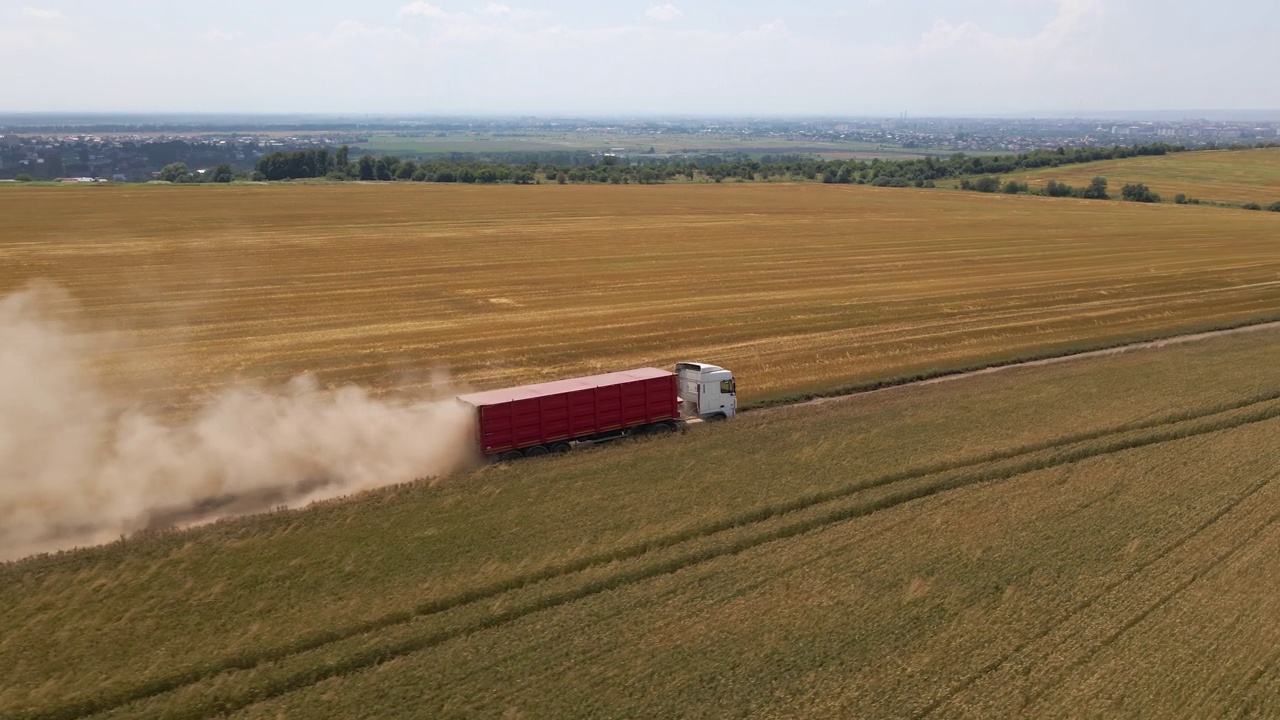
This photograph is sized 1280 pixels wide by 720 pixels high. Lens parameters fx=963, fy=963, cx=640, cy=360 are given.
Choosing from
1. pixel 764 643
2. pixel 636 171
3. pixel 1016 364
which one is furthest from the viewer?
pixel 636 171

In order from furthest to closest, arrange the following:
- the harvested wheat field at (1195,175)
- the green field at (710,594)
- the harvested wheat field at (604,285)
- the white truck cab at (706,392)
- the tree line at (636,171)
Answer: the tree line at (636,171) < the harvested wheat field at (1195,175) < the harvested wheat field at (604,285) < the white truck cab at (706,392) < the green field at (710,594)

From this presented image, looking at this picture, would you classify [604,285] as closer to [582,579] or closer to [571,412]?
[571,412]

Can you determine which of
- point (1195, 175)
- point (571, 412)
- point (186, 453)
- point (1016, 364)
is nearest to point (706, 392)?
point (571, 412)

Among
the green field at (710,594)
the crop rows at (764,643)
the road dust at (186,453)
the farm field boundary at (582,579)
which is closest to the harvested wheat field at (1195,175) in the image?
the farm field boundary at (582,579)

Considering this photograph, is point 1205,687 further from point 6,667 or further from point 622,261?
point 622,261

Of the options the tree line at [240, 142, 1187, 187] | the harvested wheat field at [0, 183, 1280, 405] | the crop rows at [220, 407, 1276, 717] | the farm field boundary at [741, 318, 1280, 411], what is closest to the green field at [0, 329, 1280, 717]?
the crop rows at [220, 407, 1276, 717]

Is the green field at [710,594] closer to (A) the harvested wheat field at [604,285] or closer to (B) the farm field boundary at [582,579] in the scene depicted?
(B) the farm field boundary at [582,579]

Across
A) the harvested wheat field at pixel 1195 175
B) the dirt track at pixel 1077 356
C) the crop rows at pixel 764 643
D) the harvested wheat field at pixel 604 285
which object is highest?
the harvested wheat field at pixel 1195 175

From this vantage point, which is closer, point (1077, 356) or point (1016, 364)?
point (1016, 364)
